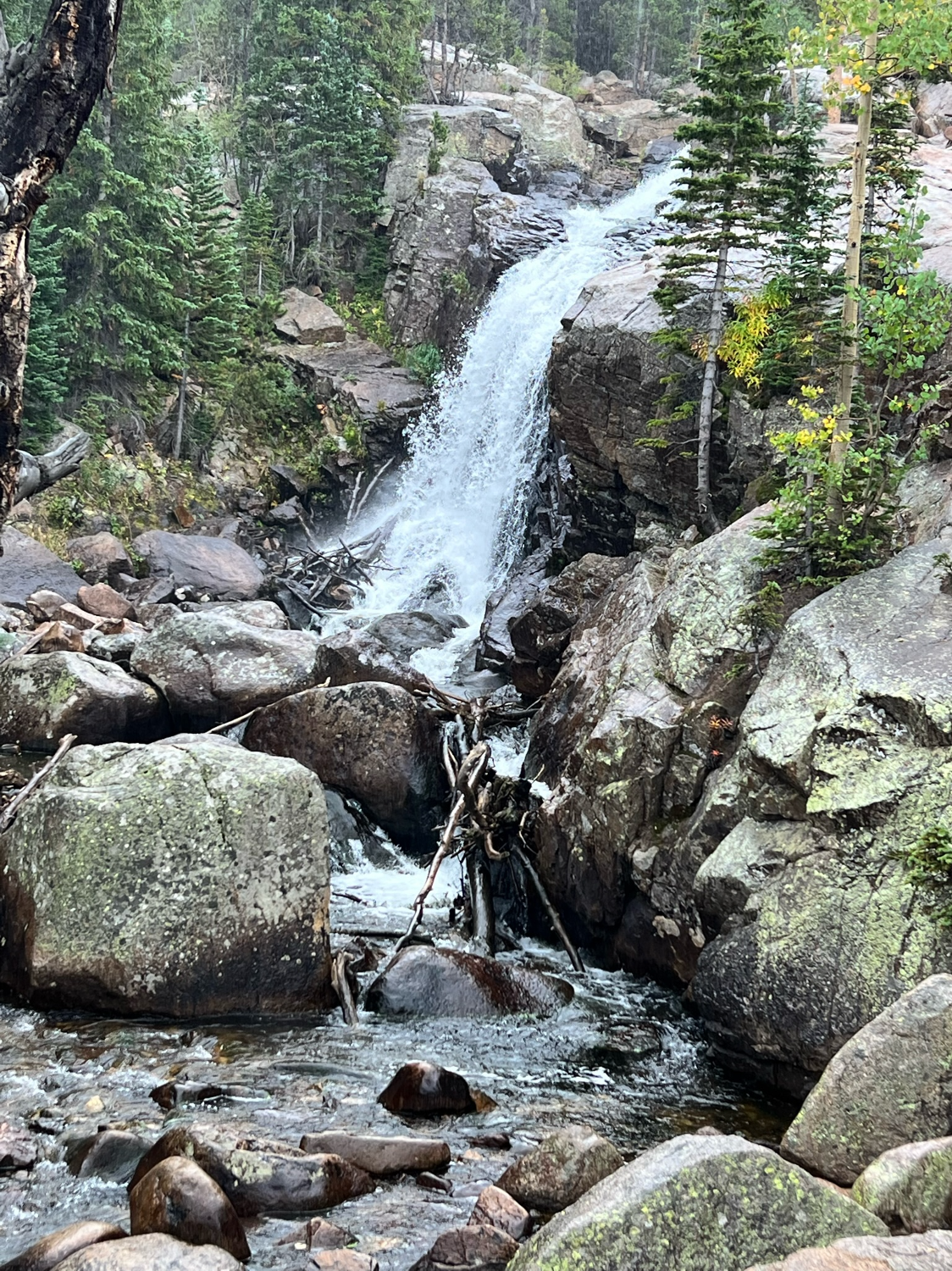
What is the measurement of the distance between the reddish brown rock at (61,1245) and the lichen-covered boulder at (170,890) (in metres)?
3.22

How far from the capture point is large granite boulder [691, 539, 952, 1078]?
277 inches

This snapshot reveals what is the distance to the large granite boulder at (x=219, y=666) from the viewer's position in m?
15.9

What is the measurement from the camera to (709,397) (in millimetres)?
16406

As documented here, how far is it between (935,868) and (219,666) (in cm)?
1176

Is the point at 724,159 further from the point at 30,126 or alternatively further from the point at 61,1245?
the point at 61,1245

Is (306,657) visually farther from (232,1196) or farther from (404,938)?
(232,1196)

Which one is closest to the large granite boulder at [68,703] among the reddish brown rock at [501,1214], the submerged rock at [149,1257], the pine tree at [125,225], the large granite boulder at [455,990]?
the large granite boulder at [455,990]

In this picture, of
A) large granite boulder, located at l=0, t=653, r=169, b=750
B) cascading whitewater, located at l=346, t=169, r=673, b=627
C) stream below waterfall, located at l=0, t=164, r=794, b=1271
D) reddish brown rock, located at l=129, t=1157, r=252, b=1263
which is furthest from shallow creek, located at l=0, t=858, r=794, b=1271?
cascading whitewater, located at l=346, t=169, r=673, b=627

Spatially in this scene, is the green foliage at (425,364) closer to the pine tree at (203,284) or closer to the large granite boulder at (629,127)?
the pine tree at (203,284)

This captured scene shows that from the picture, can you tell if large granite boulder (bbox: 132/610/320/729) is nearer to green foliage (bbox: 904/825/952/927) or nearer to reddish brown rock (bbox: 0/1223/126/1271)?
green foliage (bbox: 904/825/952/927)

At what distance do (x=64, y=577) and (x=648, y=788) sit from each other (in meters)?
16.6

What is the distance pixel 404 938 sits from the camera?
9.73 m

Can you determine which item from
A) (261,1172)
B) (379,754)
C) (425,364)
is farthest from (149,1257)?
(425,364)

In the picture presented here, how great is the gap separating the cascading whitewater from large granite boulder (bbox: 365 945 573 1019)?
567 inches
